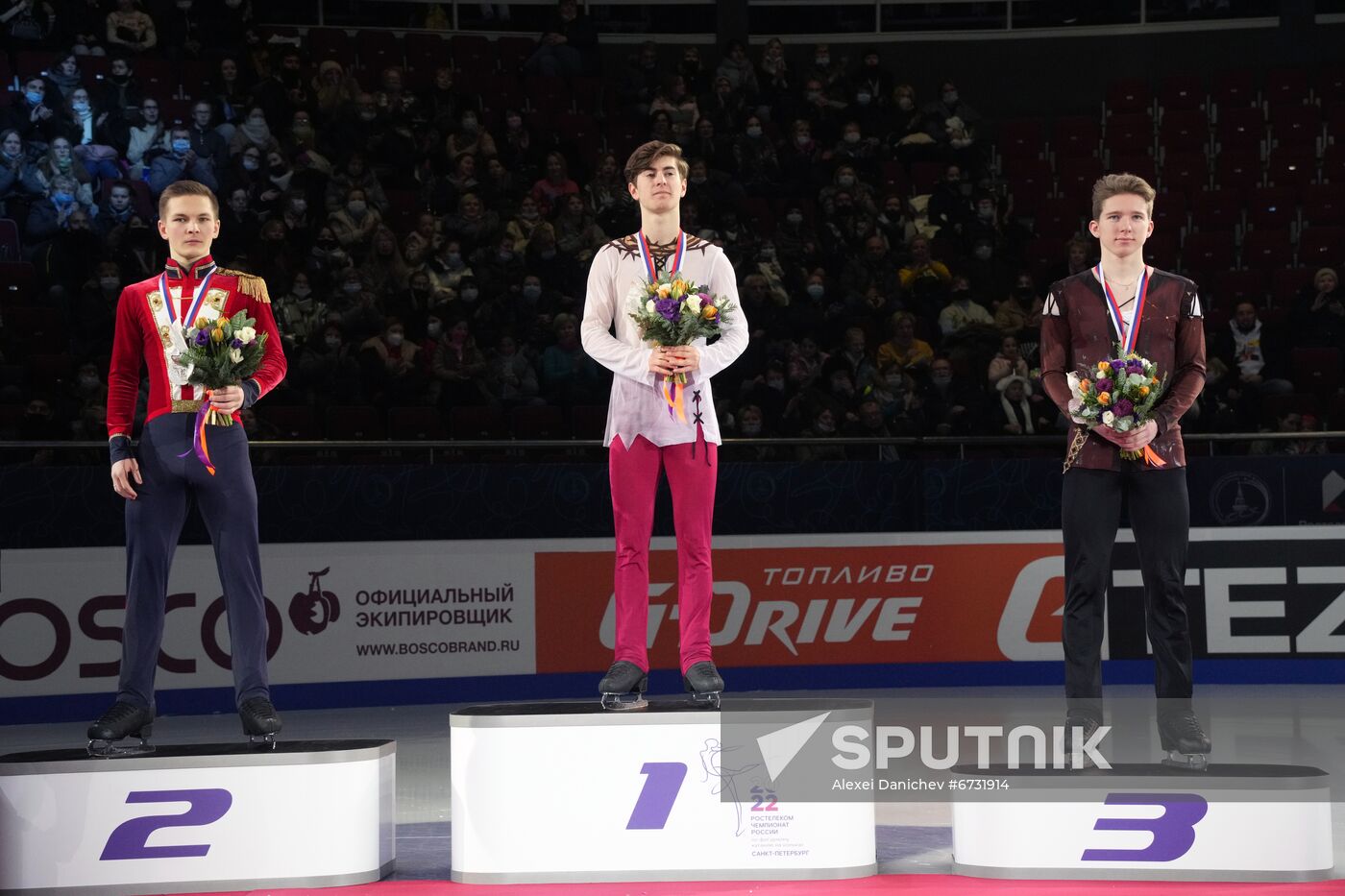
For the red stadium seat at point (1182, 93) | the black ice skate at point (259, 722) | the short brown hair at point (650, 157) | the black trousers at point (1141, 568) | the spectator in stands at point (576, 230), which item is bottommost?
the black ice skate at point (259, 722)

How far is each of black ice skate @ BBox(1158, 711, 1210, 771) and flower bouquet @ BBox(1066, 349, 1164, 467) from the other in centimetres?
89

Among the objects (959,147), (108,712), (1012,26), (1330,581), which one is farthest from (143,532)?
(1012,26)

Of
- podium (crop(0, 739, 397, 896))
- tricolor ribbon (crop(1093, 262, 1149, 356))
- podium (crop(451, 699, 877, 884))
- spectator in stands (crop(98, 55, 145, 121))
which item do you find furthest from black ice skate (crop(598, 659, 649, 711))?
spectator in stands (crop(98, 55, 145, 121))

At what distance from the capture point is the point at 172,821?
502 cm

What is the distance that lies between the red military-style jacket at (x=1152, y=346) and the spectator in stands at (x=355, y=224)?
7464 mm

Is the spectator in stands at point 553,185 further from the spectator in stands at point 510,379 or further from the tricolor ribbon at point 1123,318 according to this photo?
the tricolor ribbon at point 1123,318

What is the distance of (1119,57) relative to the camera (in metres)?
16.5

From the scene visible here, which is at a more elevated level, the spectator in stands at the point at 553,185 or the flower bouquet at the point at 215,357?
the spectator in stands at the point at 553,185

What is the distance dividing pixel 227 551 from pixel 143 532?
0.97 ft

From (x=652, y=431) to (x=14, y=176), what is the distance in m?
7.61

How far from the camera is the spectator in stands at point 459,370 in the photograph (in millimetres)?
10742

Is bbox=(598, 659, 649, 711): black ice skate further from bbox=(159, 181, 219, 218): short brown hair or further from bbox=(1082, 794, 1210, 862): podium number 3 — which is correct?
bbox=(159, 181, 219, 218): short brown hair

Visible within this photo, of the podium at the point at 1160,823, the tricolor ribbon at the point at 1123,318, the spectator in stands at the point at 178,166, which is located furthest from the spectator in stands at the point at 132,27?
the podium at the point at 1160,823

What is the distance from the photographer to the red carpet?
4.84 metres
